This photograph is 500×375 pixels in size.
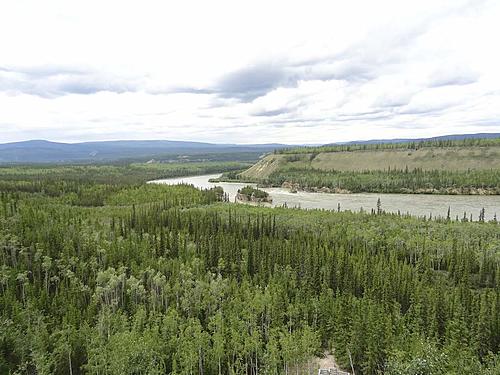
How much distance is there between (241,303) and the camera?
50719 mm

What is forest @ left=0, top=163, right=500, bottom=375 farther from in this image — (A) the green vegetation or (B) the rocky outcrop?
(A) the green vegetation

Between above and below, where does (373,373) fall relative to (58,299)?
below

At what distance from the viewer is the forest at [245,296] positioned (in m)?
40.0

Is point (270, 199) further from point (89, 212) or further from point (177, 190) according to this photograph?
point (89, 212)

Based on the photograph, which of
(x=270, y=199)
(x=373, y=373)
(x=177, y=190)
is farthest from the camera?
(x=270, y=199)

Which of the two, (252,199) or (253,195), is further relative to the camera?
(253,195)

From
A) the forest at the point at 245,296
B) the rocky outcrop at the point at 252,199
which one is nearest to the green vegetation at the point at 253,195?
the rocky outcrop at the point at 252,199

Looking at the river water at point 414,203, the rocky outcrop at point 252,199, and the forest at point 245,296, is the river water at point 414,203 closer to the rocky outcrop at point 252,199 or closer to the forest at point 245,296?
the rocky outcrop at point 252,199

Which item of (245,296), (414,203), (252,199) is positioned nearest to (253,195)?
(252,199)

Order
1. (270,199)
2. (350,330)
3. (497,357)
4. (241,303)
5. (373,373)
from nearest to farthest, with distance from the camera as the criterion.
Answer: (497,357) < (373,373) < (350,330) < (241,303) < (270,199)

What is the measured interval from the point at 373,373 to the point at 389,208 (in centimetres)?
10910

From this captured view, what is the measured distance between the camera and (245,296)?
174 ft

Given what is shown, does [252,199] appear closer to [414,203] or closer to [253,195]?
[253,195]

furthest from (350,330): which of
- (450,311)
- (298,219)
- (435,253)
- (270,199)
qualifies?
(270,199)
